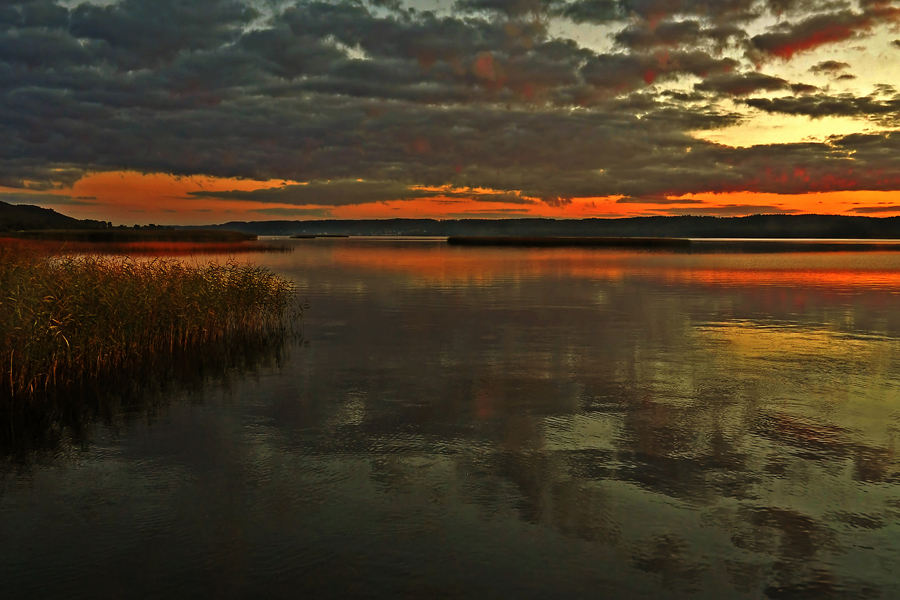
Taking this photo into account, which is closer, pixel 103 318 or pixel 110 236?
pixel 103 318

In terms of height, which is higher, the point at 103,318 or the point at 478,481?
the point at 103,318

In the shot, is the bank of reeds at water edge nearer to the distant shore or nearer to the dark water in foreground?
the dark water in foreground

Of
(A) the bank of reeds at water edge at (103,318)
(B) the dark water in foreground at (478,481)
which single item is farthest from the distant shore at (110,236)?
(B) the dark water in foreground at (478,481)

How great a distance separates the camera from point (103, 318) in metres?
19.4

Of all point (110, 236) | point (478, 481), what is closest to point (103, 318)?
point (478, 481)

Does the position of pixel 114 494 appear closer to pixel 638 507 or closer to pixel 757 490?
pixel 638 507

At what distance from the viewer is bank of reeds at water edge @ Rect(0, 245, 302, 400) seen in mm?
16797

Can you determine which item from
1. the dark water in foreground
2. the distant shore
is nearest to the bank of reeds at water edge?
the dark water in foreground

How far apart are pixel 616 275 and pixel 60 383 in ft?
165

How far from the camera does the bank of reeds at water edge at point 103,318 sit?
1680cm

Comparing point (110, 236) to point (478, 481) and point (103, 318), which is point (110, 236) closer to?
point (103, 318)

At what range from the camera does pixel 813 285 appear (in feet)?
166

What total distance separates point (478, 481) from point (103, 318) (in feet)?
45.4

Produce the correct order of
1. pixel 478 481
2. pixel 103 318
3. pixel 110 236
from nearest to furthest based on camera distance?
1. pixel 478 481
2. pixel 103 318
3. pixel 110 236
